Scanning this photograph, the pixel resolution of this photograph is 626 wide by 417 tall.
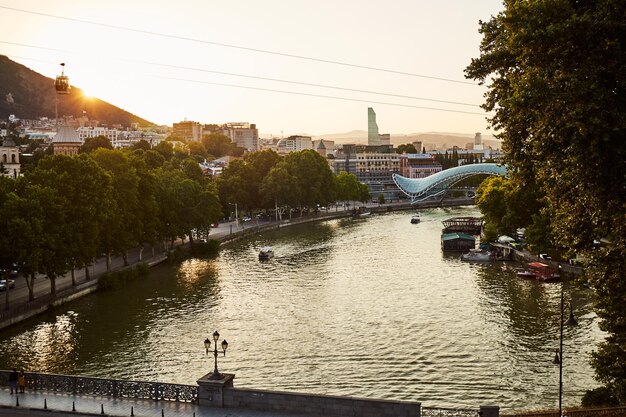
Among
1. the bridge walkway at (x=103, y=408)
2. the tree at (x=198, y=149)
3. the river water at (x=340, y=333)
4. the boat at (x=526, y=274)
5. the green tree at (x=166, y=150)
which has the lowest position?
the river water at (x=340, y=333)

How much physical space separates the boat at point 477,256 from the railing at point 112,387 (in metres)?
40.8

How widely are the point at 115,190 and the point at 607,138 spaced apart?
133 ft

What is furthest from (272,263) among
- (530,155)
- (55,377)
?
(530,155)

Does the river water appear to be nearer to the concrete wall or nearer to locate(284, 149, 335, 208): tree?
the concrete wall

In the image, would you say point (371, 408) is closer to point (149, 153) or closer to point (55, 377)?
point (55, 377)

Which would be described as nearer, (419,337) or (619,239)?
(619,239)

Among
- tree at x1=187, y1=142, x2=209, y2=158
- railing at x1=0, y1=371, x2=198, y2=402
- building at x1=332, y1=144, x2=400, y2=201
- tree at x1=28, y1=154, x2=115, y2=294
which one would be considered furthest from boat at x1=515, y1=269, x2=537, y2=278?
tree at x1=187, y1=142, x2=209, y2=158

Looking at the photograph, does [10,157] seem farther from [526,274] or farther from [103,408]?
[103,408]

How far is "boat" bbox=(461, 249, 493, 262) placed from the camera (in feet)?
188

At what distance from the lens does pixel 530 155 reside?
17922 mm

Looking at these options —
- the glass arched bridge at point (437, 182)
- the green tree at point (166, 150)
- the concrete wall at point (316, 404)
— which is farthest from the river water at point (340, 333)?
the green tree at point (166, 150)

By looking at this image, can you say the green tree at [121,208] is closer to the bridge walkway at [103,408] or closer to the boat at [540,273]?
the bridge walkway at [103,408]

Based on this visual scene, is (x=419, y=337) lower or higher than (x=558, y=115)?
lower

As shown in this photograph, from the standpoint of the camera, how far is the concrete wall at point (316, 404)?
1811cm
